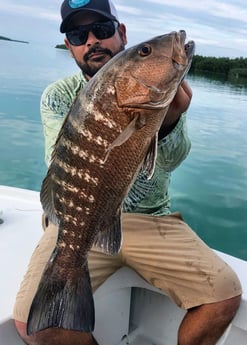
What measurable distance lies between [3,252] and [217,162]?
8.38m

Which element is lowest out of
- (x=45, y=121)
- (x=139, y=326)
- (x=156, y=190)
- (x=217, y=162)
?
(x=217, y=162)

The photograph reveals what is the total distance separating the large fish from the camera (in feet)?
5.63

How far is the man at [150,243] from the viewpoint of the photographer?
2332 millimetres

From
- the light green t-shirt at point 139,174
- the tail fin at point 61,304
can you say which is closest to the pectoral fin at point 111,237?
the tail fin at point 61,304

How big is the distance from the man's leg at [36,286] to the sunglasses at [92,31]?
1.15 metres

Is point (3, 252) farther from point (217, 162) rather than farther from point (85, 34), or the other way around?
point (217, 162)

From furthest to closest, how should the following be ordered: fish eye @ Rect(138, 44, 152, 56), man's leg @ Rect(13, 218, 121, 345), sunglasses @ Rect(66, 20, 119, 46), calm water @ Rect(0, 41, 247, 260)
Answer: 1. calm water @ Rect(0, 41, 247, 260)
2. sunglasses @ Rect(66, 20, 119, 46)
3. man's leg @ Rect(13, 218, 121, 345)
4. fish eye @ Rect(138, 44, 152, 56)

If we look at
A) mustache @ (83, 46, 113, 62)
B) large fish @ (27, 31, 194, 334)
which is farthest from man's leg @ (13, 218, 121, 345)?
mustache @ (83, 46, 113, 62)

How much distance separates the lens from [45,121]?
2.88 meters

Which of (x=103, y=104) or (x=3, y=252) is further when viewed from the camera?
(x=3, y=252)

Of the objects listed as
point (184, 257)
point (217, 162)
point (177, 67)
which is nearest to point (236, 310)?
point (184, 257)

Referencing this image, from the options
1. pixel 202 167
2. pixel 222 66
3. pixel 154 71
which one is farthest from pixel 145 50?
pixel 222 66

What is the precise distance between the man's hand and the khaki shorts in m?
0.68

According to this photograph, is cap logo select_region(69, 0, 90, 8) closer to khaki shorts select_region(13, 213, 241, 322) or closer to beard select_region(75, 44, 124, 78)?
beard select_region(75, 44, 124, 78)
